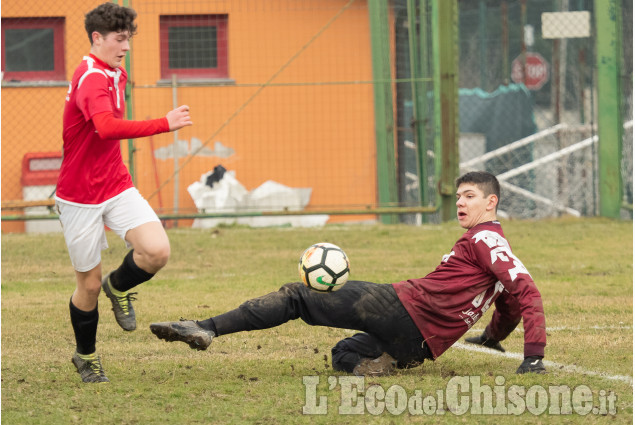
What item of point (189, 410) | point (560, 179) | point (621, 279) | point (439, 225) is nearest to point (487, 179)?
point (189, 410)

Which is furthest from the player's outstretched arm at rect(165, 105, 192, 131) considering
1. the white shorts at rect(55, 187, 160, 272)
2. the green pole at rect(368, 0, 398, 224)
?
the green pole at rect(368, 0, 398, 224)

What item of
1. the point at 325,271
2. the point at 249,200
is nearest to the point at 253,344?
the point at 325,271

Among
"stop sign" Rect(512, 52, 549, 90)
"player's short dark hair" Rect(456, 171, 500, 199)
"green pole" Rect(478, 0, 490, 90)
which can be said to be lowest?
"player's short dark hair" Rect(456, 171, 500, 199)

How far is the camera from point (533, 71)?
1883 cm

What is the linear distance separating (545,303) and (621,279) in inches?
60.4

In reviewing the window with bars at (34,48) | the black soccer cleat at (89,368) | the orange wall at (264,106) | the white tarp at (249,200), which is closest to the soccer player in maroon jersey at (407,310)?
the black soccer cleat at (89,368)

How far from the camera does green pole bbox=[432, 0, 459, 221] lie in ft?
42.3

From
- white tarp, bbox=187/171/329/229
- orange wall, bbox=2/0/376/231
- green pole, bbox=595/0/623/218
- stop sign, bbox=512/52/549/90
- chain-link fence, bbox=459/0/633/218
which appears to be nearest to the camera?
green pole, bbox=595/0/623/218

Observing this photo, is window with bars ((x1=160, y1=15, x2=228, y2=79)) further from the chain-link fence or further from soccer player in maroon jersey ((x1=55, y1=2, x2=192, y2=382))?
soccer player in maroon jersey ((x1=55, y1=2, x2=192, y2=382))

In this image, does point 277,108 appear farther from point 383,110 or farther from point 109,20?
point 109,20

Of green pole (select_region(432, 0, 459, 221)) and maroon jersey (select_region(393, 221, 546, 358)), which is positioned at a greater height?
green pole (select_region(432, 0, 459, 221))

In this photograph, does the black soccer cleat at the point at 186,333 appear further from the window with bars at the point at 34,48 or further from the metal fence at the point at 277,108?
the window with bars at the point at 34,48

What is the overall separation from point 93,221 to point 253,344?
1.42 metres

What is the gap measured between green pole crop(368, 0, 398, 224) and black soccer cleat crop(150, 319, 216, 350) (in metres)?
9.04
